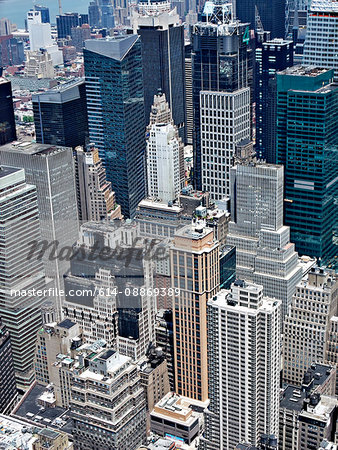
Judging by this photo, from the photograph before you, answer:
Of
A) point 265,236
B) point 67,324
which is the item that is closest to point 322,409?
point 67,324

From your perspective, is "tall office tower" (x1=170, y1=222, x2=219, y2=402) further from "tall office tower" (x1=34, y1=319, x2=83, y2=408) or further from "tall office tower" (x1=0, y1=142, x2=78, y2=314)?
"tall office tower" (x1=0, y1=142, x2=78, y2=314)

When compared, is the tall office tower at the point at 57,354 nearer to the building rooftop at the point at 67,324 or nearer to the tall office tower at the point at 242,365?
the building rooftop at the point at 67,324

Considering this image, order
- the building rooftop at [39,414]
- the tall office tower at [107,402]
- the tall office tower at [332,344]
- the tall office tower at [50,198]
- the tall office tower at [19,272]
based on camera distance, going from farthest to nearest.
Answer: the tall office tower at [50,198], the tall office tower at [19,272], the tall office tower at [332,344], the building rooftop at [39,414], the tall office tower at [107,402]

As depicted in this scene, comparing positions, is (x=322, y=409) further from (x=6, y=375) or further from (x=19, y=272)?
(x=19, y=272)

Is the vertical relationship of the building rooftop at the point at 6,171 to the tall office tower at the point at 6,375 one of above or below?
above

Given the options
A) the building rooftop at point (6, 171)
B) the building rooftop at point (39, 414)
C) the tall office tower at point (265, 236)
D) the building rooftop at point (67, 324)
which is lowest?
the building rooftop at point (39, 414)

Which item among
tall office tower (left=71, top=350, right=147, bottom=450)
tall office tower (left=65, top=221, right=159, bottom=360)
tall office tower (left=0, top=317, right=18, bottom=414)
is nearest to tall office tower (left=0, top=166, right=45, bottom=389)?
tall office tower (left=0, top=317, right=18, bottom=414)

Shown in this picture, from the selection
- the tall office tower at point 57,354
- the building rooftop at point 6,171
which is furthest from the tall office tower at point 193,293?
the building rooftop at point 6,171

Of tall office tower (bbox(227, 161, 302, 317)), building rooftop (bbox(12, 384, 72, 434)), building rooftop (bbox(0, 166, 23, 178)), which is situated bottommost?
building rooftop (bbox(12, 384, 72, 434))
